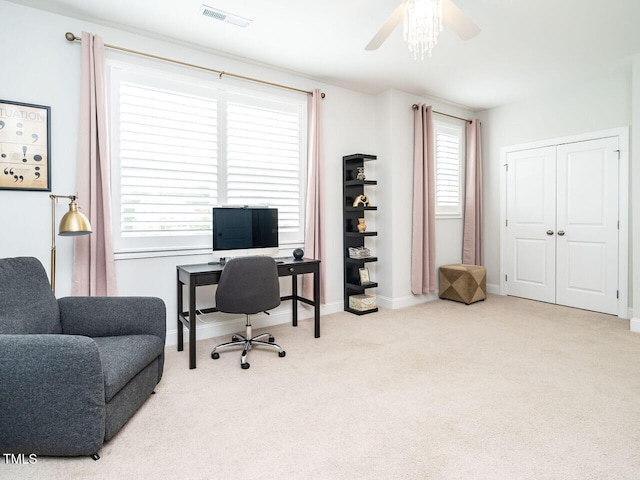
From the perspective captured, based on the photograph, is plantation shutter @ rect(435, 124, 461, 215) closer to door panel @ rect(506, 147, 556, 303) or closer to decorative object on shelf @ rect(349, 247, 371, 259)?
door panel @ rect(506, 147, 556, 303)

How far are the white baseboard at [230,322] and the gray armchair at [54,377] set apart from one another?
124 centimetres

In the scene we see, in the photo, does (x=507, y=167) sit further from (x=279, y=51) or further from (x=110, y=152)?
(x=110, y=152)

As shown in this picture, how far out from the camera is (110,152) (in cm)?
307

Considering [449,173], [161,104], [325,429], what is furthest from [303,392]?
[449,173]

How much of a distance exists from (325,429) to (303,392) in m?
0.45

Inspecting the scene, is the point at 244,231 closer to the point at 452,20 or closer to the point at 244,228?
the point at 244,228

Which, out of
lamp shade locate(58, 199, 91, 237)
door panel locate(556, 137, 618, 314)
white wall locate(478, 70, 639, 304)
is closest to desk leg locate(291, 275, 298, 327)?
lamp shade locate(58, 199, 91, 237)

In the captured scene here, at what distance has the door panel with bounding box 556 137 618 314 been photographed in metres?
4.26

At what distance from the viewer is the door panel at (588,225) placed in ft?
14.0

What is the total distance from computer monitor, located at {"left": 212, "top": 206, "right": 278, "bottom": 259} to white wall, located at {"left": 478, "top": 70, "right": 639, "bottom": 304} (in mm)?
3612

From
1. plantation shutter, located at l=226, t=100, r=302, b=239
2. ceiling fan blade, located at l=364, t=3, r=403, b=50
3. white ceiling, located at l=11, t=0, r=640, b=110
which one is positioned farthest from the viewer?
plantation shutter, located at l=226, t=100, r=302, b=239

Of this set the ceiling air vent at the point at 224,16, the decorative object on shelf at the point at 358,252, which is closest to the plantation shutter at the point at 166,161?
the ceiling air vent at the point at 224,16

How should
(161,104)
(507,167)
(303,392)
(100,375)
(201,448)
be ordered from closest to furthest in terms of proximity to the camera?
(100,375) < (201,448) < (303,392) < (161,104) < (507,167)

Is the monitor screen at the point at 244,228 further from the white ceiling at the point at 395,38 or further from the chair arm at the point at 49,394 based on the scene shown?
the chair arm at the point at 49,394
